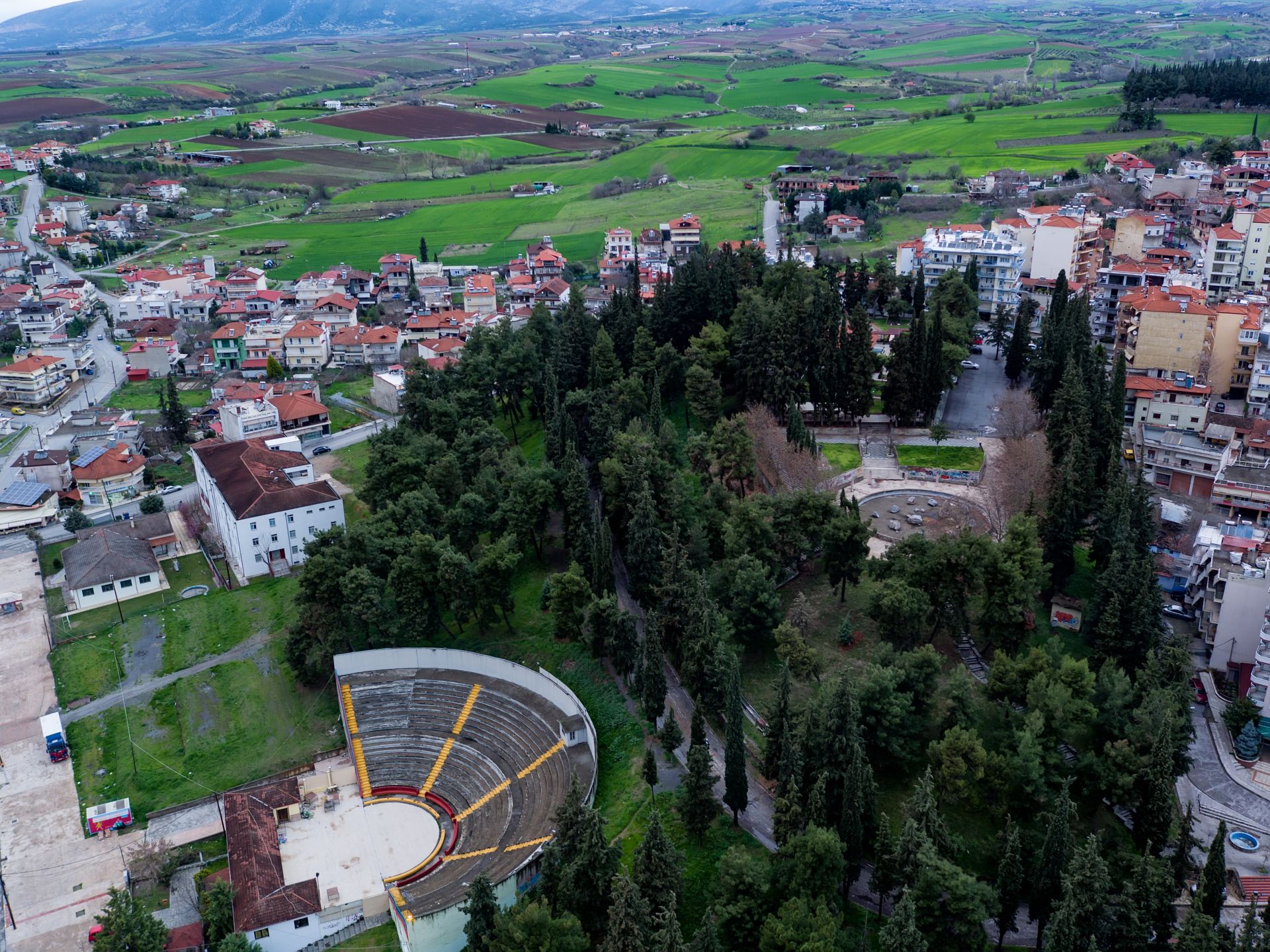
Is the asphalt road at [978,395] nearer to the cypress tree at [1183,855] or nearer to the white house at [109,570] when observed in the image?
the cypress tree at [1183,855]

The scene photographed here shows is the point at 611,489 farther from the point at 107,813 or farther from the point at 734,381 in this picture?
the point at 107,813

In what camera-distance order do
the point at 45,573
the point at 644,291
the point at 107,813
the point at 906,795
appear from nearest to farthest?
the point at 906,795 → the point at 107,813 → the point at 45,573 → the point at 644,291

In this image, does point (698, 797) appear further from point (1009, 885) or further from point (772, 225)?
point (772, 225)


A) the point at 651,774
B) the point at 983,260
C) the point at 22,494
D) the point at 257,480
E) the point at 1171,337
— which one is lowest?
the point at 22,494

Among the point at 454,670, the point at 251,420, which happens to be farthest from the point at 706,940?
the point at 251,420

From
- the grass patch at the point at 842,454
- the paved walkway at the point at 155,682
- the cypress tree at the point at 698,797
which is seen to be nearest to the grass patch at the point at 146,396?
the paved walkway at the point at 155,682

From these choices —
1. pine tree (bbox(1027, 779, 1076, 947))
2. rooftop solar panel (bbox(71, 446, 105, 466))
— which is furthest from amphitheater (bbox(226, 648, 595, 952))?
rooftop solar panel (bbox(71, 446, 105, 466))

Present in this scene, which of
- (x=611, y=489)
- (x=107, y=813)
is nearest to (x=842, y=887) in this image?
(x=611, y=489)

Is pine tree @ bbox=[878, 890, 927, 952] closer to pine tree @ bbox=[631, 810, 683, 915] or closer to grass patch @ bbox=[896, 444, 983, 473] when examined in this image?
pine tree @ bbox=[631, 810, 683, 915]
